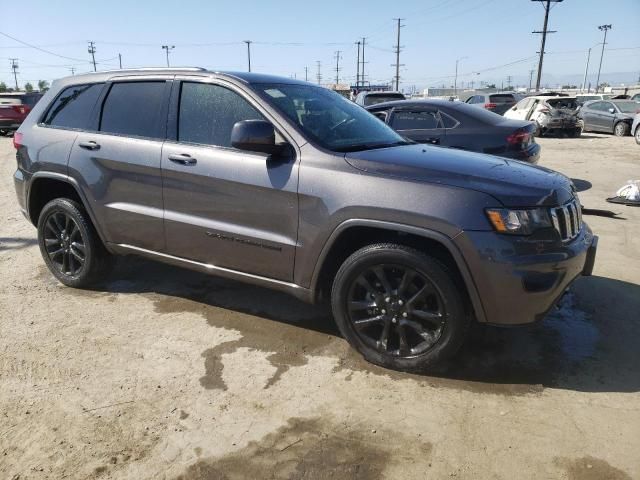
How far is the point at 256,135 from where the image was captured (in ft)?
10.3

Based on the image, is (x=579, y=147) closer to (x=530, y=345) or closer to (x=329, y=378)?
(x=530, y=345)

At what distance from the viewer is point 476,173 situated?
3025 millimetres

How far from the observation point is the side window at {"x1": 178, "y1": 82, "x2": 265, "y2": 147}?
3.56 m

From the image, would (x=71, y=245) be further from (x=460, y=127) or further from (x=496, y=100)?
(x=496, y=100)

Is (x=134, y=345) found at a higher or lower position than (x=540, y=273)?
lower

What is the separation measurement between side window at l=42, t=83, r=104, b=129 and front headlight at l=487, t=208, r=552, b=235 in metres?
3.31

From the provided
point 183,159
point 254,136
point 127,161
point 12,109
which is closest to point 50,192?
point 127,161

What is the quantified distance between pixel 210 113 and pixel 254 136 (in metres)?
0.70

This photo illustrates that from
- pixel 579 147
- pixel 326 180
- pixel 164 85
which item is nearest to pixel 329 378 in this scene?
pixel 326 180

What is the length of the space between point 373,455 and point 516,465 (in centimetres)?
65

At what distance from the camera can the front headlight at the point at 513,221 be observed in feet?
9.11

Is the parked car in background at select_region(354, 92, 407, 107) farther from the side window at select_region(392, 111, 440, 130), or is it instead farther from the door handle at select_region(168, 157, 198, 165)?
the door handle at select_region(168, 157, 198, 165)

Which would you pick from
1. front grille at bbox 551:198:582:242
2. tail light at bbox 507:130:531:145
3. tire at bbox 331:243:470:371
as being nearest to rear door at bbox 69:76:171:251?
tire at bbox 331:243:470:371

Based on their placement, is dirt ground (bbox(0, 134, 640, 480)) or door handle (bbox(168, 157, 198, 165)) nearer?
dirt ground (bbox(0, 134, 640, 480))
